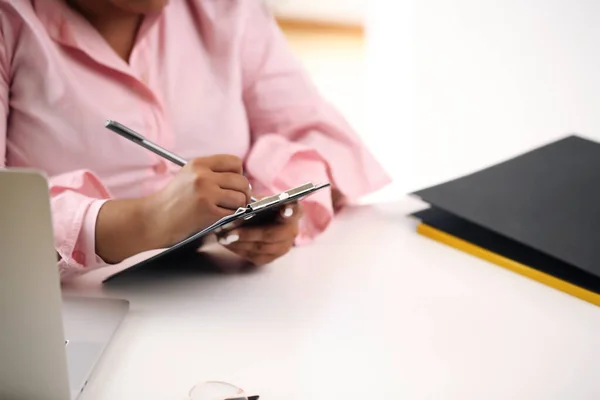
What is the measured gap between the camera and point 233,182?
66 cm

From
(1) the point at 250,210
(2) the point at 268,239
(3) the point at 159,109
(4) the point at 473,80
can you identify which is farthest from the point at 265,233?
(4) the point at 473,80

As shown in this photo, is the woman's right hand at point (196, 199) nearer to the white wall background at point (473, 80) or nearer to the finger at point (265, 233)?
the finger at point (265, 233)

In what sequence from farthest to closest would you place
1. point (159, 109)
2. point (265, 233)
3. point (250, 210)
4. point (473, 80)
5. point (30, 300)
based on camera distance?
point (473, 80) → point (159, 109) → point (265, 233) → point (250, 210) → point (30, 300)

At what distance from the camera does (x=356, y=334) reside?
0.63 metres

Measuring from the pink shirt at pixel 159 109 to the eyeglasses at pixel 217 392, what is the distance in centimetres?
19

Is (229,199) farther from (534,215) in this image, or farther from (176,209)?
(534,215)

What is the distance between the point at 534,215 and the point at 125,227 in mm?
409

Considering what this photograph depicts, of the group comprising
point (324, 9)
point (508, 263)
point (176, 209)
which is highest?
point (324, 9)

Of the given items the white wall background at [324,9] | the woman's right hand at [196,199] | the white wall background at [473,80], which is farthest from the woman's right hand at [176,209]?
the white wall background at [324,9]

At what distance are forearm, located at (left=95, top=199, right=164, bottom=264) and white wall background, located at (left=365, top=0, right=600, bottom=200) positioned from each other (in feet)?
1.58

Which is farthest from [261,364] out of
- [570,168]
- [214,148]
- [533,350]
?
[570,168]

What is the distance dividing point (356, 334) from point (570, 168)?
38 cm

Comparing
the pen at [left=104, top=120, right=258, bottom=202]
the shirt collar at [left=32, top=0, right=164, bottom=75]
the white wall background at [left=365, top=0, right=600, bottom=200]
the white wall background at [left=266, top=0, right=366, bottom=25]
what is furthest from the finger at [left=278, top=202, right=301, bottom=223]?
the white wall background at [left=266, top=0, right=366, bottom=25]

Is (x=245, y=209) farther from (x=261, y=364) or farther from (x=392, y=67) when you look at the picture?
(x=392, y=67)
